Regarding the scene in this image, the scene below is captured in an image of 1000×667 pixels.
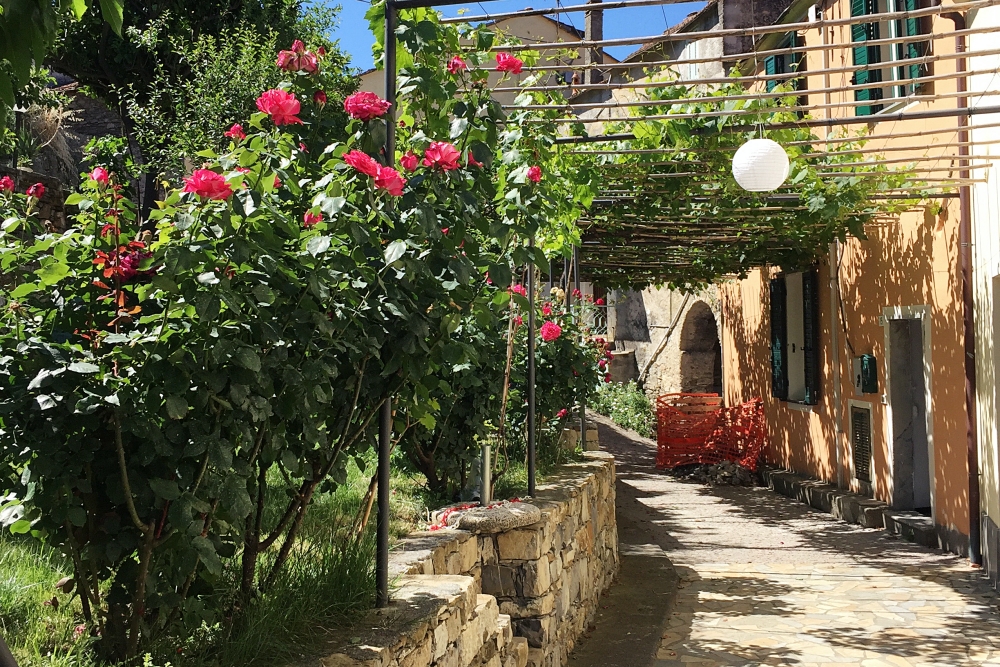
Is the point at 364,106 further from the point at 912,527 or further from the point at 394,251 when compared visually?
the point at 912,527

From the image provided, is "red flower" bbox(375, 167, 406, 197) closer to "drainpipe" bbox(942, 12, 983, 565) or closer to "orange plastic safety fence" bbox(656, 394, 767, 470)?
"drainpipe" bbox(942, 12, 983, 565)

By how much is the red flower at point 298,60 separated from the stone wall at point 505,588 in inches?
66.9

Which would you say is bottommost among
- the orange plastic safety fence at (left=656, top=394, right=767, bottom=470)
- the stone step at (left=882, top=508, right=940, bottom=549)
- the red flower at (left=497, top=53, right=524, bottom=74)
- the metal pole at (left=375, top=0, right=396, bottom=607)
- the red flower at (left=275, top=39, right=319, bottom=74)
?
the stone step at (left=882, top=508, right=940, bottom=549)

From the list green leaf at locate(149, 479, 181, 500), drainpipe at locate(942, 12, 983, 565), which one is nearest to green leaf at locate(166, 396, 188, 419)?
green leaf at locate(149, 479, 181, 500)

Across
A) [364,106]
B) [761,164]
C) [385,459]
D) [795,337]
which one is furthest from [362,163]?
[795,337]

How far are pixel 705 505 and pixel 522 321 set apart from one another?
621 cm

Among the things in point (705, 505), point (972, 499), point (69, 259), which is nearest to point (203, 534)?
point (69, 259)

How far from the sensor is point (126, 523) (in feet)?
7.48

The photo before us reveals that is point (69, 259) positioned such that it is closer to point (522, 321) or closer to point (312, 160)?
point (312, 160)

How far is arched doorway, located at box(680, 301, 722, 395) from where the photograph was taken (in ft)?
61.0

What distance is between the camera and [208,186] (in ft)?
6.67

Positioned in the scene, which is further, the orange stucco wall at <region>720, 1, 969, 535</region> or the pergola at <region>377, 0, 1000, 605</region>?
the orange stucco wall at <region>720, 1, 969, 535</region>

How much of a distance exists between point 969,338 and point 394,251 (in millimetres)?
6446

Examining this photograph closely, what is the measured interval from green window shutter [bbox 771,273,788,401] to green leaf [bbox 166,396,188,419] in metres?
11.5
